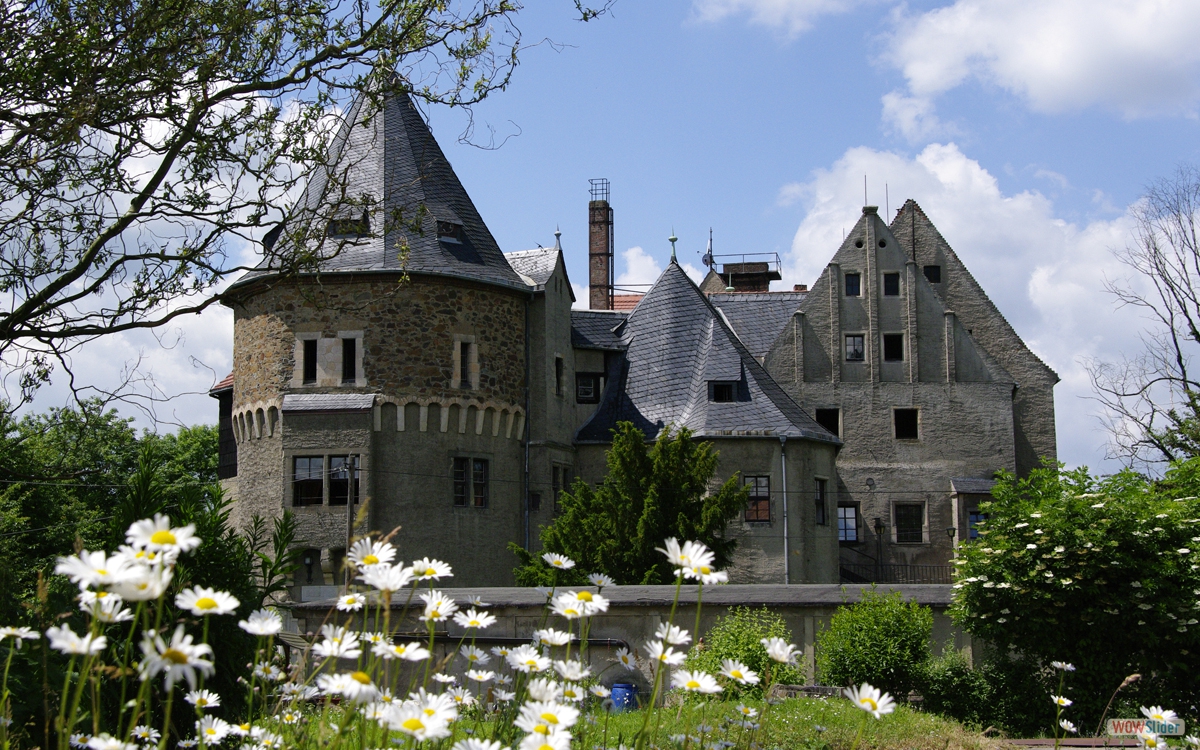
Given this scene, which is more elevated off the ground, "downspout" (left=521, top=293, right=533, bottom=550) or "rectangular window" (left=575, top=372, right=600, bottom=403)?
"rectangular window" (left=575, top=372, right=600, bottom=403)

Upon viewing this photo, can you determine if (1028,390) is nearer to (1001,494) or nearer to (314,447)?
(314,447)

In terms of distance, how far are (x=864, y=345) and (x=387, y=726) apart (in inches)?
1451

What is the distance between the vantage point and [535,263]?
34156mm

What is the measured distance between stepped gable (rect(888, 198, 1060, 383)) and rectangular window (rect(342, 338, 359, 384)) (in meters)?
19.5

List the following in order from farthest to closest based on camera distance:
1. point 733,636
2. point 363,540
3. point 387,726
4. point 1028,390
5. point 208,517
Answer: point 1028,390
point 733,636
point 208,517
point 363,540
point 387,726

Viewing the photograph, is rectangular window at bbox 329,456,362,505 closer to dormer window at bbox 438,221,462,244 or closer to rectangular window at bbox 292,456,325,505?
rectangular window at bbox 292,456,325,505

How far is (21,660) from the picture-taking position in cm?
727

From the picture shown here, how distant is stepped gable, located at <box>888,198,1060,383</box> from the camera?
41188 millimetres

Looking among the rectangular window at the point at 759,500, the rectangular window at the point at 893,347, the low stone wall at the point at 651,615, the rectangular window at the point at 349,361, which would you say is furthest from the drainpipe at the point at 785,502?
the low stone wall at the point at 651,615

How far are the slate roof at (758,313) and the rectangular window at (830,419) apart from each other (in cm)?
272

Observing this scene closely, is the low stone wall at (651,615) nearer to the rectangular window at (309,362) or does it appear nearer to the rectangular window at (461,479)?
the rectangular window at (461,479)

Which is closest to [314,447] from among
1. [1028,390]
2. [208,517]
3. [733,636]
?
[733,636]

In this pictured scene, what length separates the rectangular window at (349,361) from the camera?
29.4 meters

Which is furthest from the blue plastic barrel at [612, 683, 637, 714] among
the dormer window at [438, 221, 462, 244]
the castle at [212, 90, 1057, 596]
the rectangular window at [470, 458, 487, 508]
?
the dormer window at [438, 221, 462, 244]
